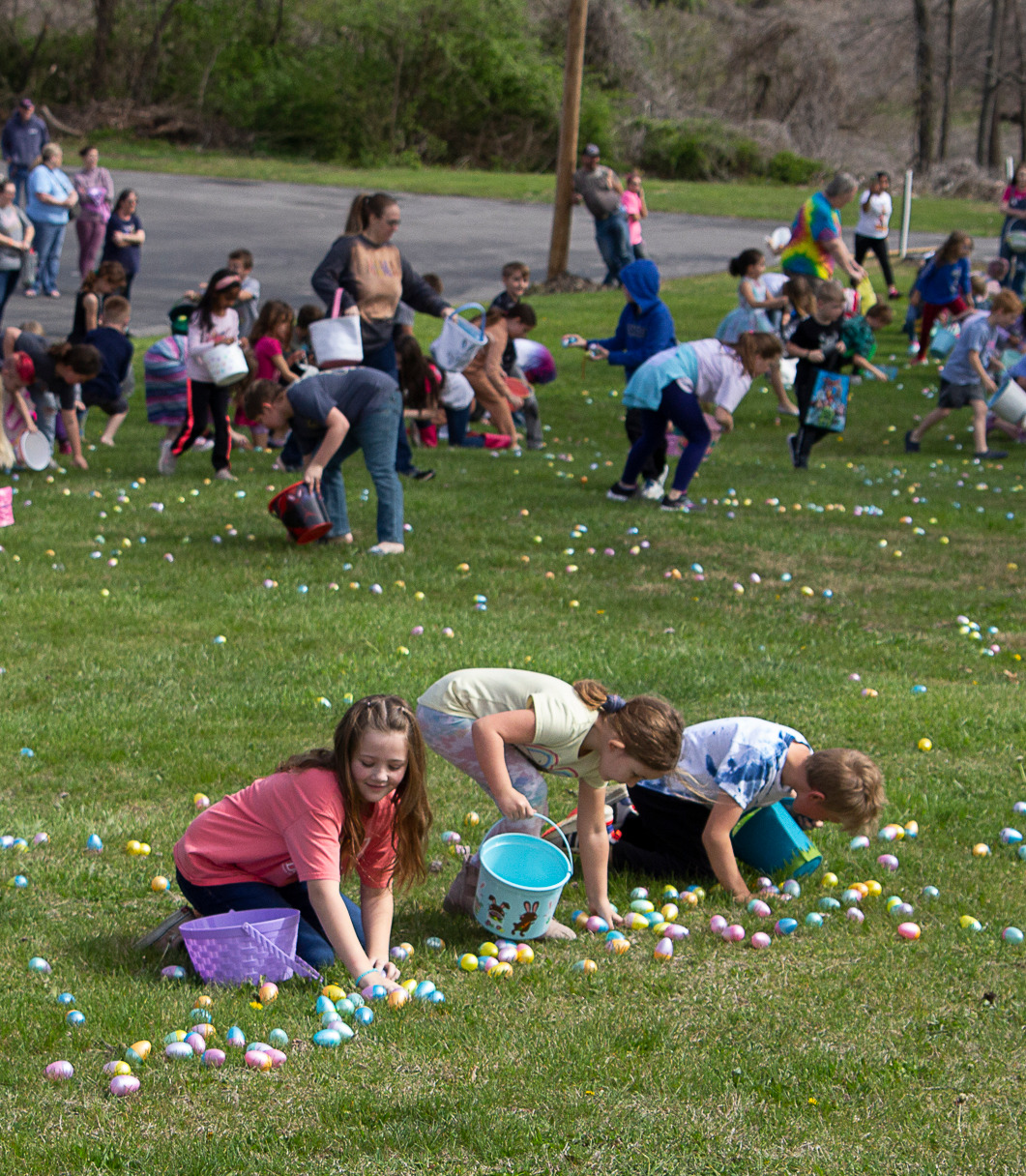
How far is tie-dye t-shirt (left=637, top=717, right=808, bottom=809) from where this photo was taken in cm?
461

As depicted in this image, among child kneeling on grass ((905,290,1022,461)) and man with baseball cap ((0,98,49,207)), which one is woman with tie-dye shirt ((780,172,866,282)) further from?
man with baseball cap ((0,98,49,207))

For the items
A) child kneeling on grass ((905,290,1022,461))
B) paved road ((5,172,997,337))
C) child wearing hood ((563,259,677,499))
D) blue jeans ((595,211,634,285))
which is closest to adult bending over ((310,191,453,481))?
child wearing hood ((563,259,677,499))

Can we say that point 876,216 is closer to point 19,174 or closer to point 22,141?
point 22,141

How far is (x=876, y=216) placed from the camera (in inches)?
746

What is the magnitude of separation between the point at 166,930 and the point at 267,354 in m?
8.14

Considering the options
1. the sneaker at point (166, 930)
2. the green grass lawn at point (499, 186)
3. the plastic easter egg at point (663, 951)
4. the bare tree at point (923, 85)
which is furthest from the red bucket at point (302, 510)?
the bare tree at point (923, 85)

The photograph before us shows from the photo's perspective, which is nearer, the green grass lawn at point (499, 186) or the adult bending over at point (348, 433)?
the adult bending over at point (348, 433)

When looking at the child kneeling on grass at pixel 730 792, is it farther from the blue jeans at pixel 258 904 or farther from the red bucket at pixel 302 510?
the red bucket at pixel 302 510

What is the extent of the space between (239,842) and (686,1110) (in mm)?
1518

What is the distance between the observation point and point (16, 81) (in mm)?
36219

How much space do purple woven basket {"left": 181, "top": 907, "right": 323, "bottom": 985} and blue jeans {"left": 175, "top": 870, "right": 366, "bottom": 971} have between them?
3.8 inches

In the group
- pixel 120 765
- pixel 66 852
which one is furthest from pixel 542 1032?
pixel 120 765

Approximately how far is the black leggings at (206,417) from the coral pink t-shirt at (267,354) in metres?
0.98

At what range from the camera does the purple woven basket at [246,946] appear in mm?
3840
